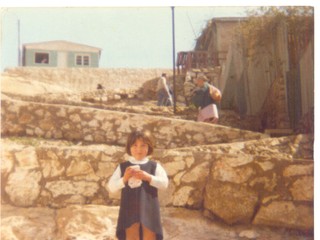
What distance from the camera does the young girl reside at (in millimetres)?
3693

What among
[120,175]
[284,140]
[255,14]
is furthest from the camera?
[255,14]

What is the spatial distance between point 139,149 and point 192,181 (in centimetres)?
115

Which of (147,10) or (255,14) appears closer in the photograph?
(147,10)

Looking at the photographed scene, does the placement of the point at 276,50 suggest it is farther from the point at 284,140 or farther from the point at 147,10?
the point at 147,10

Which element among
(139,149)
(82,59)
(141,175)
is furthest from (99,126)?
(82,59)

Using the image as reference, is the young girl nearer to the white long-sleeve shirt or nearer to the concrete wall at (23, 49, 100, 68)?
the white long-sleeve shirt

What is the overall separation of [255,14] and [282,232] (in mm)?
3873

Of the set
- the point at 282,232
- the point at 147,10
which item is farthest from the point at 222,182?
the point at 147,10

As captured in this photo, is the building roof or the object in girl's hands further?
the building roof

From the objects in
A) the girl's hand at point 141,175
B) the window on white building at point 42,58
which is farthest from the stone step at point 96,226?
the window on white building at point 42,58

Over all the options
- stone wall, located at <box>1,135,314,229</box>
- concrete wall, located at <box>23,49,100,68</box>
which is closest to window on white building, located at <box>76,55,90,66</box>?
concrete wall, located at <box>23,49,100,68</box>

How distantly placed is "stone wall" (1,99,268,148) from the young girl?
2914mm

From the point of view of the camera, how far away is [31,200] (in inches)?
183

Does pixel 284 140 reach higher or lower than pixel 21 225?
higher
